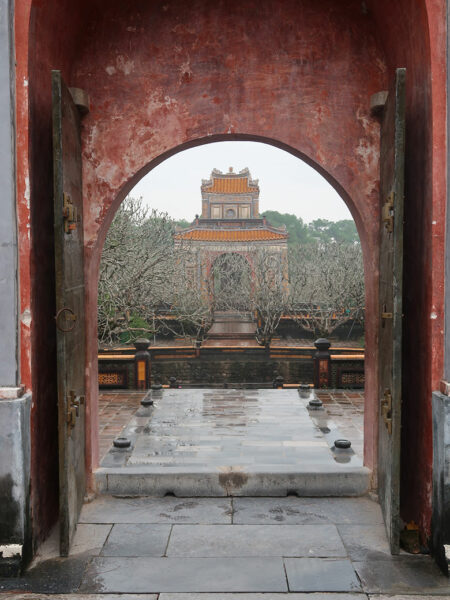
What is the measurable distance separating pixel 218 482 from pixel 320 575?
4.74 feet

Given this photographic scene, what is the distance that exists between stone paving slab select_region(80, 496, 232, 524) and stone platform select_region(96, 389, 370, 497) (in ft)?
0.38

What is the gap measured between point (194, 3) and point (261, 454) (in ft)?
13.2

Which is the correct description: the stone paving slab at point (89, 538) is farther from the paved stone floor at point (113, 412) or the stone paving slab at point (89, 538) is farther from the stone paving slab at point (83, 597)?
the paved stone floor at point (113, 412)

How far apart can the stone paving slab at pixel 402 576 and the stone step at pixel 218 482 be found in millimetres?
1123

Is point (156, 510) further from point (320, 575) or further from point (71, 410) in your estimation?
point (320, 575)

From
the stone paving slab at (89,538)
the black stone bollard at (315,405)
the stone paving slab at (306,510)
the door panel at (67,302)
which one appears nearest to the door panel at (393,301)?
the stone paving slab at (306,510)

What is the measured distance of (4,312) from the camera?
329 centimetres

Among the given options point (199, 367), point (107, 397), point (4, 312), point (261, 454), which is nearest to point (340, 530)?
point (261, 454)

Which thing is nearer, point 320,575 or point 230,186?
point 320,575

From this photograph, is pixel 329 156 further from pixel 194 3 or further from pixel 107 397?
pixel 107 397

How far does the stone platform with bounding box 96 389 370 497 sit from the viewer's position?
4.57 meters

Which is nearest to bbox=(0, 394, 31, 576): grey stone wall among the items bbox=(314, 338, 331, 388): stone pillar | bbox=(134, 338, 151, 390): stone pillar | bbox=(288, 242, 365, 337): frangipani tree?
bbox=(134, 338, 151, 390): stone pillar

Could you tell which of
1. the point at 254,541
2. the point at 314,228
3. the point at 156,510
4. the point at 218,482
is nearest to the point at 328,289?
the point at 218,482

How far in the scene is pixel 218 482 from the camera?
459 cm
